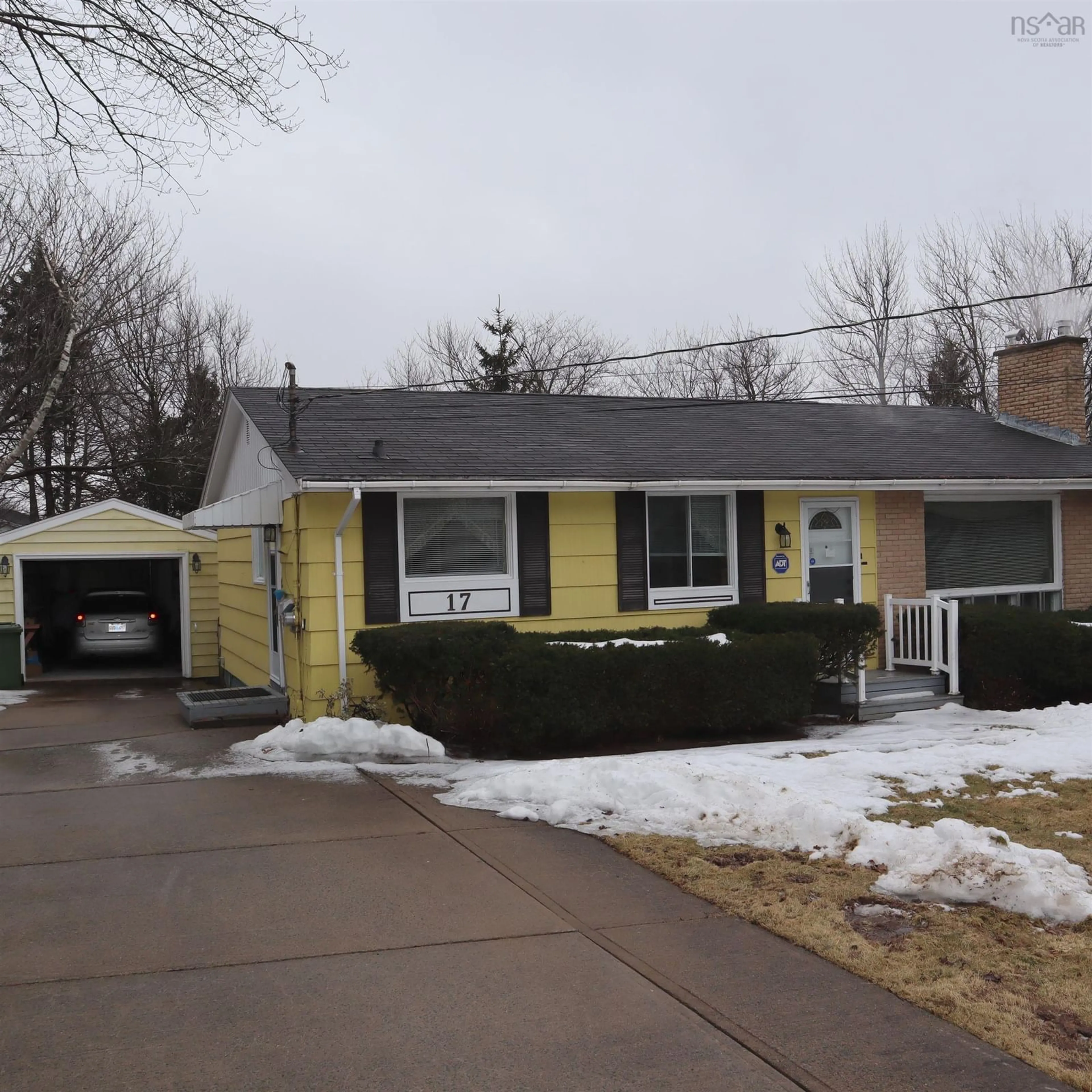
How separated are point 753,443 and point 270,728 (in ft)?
22.9

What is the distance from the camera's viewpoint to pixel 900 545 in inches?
530

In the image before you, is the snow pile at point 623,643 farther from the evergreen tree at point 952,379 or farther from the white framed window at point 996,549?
the evergreen tree at point 952,379

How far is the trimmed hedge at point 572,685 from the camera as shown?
964cm

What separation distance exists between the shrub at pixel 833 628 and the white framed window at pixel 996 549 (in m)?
2.78

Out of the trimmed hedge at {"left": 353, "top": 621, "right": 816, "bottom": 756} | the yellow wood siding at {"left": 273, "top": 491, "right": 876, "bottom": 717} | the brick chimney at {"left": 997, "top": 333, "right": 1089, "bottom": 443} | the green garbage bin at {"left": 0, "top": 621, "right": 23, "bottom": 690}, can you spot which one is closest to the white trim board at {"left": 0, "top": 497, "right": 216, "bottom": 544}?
the green garbage bin at {"left": 0, "top": 621, "right": 23, "bottom": 690}

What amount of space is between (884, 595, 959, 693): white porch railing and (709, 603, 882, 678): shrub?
1152mm

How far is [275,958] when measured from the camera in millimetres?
4840

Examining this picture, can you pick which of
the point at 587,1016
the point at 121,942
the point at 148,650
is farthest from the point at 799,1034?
the point at 148,650

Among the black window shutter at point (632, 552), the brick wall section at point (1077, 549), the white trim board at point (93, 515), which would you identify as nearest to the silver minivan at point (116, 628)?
the white trim board at point (93, 515)

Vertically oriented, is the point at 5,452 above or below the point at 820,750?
above

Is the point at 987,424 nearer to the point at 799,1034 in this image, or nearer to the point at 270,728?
the point at 270,728

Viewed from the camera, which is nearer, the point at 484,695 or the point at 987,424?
A: the point at 484,695

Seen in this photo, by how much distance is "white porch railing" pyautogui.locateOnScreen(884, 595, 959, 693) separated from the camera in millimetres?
12234

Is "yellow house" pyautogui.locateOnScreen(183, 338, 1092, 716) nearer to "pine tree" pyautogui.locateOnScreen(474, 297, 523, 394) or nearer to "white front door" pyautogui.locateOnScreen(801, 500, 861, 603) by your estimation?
"white front door" pyautogui.locateOnScreen(801, 500, 861, 603)
